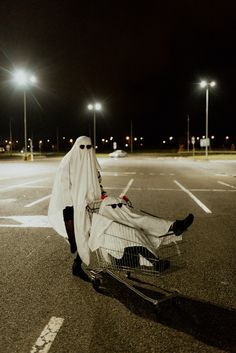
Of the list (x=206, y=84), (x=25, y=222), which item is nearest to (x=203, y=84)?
(x=206, y=84)

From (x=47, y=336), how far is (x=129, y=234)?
129cm

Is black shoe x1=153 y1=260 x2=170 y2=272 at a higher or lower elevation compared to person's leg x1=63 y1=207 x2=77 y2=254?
lower

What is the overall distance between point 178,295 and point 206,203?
317 inches

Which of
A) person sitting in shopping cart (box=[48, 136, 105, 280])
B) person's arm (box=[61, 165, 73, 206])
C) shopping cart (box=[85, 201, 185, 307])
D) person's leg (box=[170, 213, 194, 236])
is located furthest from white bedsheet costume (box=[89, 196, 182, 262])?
person's arm (box=[61, 165, 73, 206])

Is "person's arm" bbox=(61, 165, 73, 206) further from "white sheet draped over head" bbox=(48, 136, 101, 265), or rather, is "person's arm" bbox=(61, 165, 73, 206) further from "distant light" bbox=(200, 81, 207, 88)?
"distant light" bbox=(200, 81, 207, 88)

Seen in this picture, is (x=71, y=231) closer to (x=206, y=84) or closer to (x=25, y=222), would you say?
(x=25, y=222)

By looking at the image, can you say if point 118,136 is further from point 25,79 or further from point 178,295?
point 178,295

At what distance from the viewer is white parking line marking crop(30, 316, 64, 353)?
11.6 feet

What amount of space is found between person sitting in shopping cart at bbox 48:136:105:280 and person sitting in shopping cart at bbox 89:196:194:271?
1.38ft

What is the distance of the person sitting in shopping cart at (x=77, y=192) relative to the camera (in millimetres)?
5023

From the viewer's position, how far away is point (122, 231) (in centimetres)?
439

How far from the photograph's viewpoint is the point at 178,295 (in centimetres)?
470

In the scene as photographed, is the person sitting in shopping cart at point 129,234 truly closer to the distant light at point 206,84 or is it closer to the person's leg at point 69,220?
the person's leg at point 69,220

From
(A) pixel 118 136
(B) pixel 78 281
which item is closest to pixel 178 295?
(B) pixel 78 281
